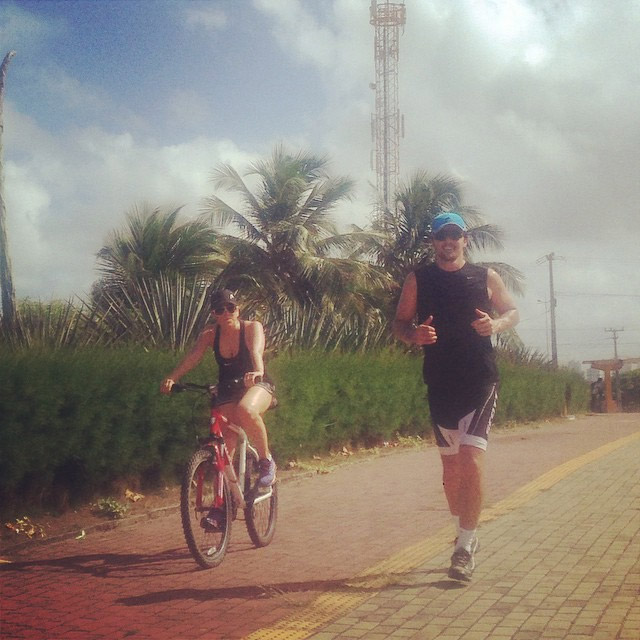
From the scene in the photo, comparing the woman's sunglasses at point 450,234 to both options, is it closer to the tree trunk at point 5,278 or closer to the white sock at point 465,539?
the white sock at point 465,539

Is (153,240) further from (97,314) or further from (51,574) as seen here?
(51,574)

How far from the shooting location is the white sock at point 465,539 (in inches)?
218

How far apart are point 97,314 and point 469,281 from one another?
6643 mm

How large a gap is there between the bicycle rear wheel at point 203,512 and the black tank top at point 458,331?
1643 mm

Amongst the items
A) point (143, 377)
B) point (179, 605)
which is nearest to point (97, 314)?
point (143, 377)

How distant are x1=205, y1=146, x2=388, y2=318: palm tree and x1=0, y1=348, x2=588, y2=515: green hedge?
11.6 metres

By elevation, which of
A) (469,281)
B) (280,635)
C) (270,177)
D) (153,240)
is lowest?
(280,635)

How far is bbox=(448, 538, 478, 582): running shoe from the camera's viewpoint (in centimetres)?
540

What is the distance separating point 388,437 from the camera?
16.1 metres

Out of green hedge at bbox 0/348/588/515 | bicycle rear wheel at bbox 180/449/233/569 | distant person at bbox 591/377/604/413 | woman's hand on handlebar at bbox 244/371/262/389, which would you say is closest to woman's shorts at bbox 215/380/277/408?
woman's hand on handlebar at bbox 244/371/262/389

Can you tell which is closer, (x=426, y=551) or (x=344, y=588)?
(x=344, y=588)

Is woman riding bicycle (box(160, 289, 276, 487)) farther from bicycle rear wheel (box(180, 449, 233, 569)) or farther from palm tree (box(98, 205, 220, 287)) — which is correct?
palm tree (box(98, 205, 220, 287))

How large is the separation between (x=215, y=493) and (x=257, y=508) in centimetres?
69

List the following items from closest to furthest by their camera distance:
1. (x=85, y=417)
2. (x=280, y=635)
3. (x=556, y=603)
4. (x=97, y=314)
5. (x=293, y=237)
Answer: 1. (x=280, y=635)
2. (x=556, y=603)
3. (x=85, y=417)
4. (x=97, y=314)
5. (x=293, y=237)
